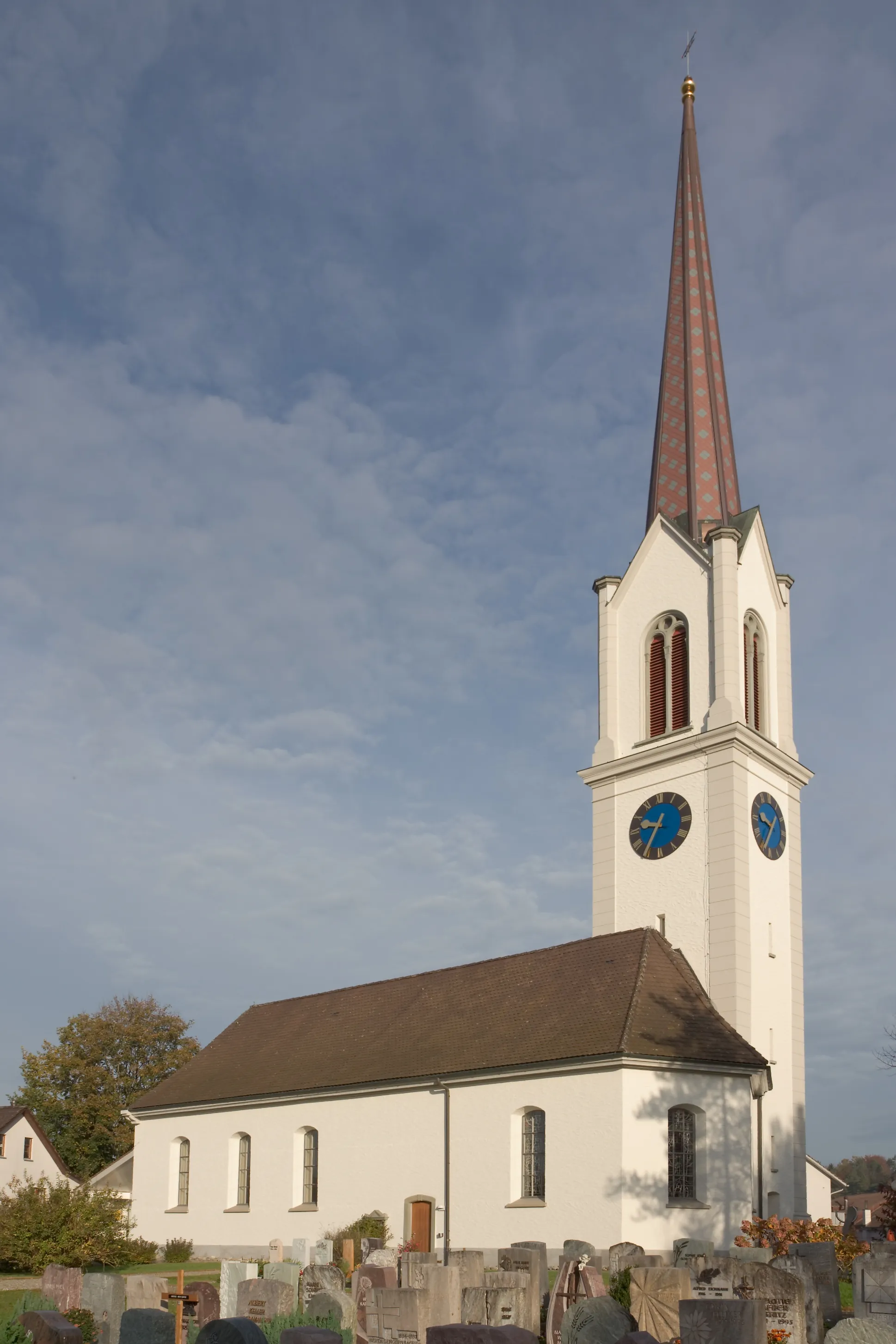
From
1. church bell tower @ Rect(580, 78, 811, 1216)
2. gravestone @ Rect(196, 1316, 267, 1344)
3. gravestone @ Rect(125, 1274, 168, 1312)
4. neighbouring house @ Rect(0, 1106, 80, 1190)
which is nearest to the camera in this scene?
gravestone @ Rect(196, 1316, 267, 1344)

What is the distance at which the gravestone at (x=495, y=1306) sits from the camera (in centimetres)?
1585

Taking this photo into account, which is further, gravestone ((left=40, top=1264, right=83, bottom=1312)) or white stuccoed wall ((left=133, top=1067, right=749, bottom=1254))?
white stuccoed wall ((left=133, top=1067, right=749, bottom=1254))

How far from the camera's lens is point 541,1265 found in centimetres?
2112

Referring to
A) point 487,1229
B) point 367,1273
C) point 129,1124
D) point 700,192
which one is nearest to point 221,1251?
point 487,1229

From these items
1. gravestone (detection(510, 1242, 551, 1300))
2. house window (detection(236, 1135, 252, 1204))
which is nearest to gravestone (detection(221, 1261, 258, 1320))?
gravestone (detection(510, 1242, 551, 1300))

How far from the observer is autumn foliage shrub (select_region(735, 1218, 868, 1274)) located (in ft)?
79.3

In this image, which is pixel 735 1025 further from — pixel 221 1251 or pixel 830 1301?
pixel 221 1251

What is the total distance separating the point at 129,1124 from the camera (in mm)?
59344

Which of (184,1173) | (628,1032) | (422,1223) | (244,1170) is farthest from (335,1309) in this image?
(184,1173)

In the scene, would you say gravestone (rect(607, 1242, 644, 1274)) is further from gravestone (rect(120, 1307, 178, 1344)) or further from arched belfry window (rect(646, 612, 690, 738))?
arched belfry window (rect(646, 612, 690, 738))

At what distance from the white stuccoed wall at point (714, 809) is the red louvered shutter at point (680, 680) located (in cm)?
41

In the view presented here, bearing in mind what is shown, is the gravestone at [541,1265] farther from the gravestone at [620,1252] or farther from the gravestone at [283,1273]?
the gravestone at [283,1273]

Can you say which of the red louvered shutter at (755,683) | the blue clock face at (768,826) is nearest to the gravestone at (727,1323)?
the blue clock face at (768,826)

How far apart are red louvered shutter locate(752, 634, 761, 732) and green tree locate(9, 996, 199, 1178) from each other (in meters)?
35.2
